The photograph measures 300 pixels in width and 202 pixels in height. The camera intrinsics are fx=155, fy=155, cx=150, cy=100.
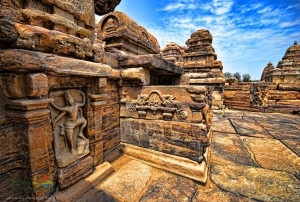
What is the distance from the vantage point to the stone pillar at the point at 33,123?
4.83ft

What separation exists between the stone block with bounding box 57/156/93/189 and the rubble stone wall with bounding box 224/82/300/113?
8.97m

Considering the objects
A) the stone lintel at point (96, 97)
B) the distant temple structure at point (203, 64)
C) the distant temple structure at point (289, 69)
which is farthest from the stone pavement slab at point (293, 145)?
the distant temple structure at point (289, 69)

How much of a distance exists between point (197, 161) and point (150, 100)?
130 centimetres

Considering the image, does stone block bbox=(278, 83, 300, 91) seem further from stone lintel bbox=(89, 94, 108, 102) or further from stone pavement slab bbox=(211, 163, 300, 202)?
stone lintel bbox=(89, 94, 108, 102)

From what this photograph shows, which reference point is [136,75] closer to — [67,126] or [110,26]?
[67,126]

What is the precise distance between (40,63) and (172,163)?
2278 mm

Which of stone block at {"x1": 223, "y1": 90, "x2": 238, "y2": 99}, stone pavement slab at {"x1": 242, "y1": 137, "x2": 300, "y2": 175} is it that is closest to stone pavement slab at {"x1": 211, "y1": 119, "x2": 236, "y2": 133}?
stone pavement slab at {"x1": 242, "y1": 137, "x2": 300, "y2": 175}

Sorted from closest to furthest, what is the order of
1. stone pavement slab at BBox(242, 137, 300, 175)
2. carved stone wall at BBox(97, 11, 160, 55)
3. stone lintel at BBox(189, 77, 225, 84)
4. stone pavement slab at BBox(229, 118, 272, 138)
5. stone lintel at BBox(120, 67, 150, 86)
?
stone pavement slab at BBox(242, 137, 300, 175) < stone lintel at BBox(120, 67, 150, 86) < carved stone wall at BBox(97, 11, 160, 55) < stone pavement slab at BBox(229, 118, 272, 138) < stone lintel at BBox(189, 77, 225, 84)

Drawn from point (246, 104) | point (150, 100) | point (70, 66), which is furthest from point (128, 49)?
point (246, 104)

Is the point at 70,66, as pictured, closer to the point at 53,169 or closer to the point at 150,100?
the point at 53,169

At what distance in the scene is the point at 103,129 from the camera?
2770 mm

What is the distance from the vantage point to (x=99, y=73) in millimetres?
2156

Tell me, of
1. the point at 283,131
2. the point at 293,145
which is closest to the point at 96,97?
the point at 293,145

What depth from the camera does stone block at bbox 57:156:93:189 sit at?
1.83m
